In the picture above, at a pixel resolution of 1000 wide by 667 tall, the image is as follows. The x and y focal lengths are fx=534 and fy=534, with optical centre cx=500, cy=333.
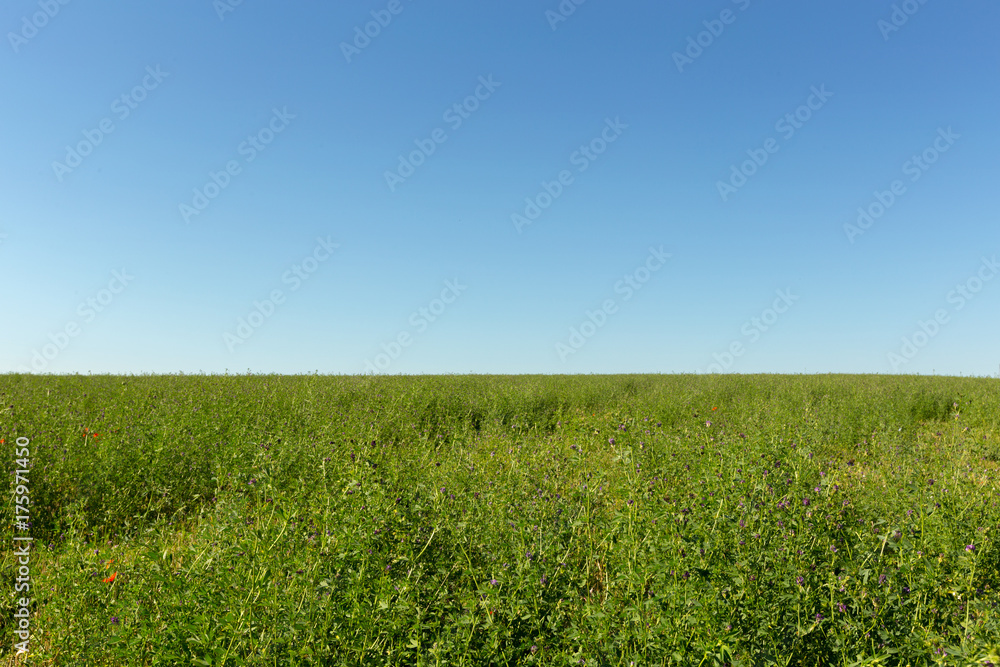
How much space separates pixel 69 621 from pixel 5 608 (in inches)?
35.6

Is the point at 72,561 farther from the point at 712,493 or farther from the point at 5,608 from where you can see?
the point at 712,493

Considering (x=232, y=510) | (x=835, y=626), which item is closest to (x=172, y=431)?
(x=232, y=510)

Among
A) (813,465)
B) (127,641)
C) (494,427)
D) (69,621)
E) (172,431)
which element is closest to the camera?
(127,641)

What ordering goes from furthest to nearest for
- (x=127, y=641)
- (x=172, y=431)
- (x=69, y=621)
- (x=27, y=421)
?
(x=27, y=421), (x=172, y=431), (x=69, y=621), (x=127, y=641)

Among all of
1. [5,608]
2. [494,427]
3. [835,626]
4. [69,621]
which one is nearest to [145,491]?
[5,608]

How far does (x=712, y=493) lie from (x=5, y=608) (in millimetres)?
4878

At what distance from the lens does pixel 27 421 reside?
272 inches

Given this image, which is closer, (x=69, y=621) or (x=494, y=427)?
(x=69, y=621)

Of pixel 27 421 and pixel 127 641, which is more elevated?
pixel 27 421

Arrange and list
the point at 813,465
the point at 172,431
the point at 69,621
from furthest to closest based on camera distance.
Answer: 1. the point at 172,431
2. the point at 813,465
3. the point at 69,621

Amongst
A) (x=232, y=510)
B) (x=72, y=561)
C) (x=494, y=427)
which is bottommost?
(x=72, y=561)

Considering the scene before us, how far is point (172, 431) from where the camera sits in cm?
648

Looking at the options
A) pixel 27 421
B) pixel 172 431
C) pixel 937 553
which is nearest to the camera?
pixel 937 553

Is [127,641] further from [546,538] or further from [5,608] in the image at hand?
[546,538]
